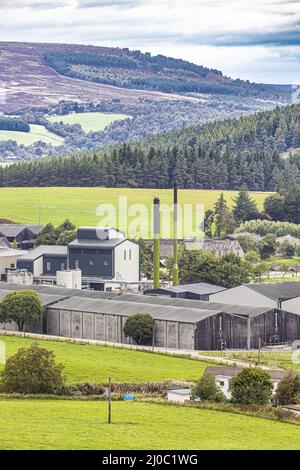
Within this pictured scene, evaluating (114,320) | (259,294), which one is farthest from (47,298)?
(259,294)

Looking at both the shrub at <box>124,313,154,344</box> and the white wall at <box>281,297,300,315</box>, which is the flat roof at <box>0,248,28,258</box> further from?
the shrub at <box>124,313,154,344</box>

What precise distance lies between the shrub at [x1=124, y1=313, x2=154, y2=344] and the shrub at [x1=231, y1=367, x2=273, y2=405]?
1953 centimetres

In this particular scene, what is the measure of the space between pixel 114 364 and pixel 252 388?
495 inches

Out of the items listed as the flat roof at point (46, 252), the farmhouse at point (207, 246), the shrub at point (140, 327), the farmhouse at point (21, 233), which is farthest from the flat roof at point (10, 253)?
the shrub at point (140, 327)

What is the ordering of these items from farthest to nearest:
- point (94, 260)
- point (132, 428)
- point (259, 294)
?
point (94, 260), point (259, 294), point (132, 428)

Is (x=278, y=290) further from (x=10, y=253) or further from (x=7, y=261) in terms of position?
(x=10, y=253)

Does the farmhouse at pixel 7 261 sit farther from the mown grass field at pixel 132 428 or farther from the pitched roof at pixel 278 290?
the mown grass field at pixel 132 428

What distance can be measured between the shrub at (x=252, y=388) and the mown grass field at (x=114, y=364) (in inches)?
280

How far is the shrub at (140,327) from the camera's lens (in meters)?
62.3

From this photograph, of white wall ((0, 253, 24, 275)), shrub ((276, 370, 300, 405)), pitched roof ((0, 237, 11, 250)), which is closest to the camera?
shrub ((276, 370, 300, 405))

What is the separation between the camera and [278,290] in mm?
71875

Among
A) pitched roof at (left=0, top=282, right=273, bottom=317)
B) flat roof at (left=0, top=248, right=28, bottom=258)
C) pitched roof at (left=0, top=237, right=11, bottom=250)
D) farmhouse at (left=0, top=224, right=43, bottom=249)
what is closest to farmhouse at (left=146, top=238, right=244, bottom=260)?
pitched roof at (left=0, top=237, right=11, bottom=250)

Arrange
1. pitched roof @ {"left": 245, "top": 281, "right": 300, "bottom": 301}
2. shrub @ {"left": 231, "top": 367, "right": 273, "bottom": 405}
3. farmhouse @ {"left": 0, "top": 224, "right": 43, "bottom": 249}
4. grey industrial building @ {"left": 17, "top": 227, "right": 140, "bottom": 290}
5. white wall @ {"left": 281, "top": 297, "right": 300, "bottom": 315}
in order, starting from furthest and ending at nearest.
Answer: farmhouse @ {"left": 0, "top": 224, "right": 43, "bottom": 249}, grey industrial building @ {"left": 17, "top": 227, "right": 140, "bottom": 290}, pitched roof @ {"left": 245, "top": 281, "right": 300, "bottom": 301}, white wall @ {"left": 281, "top": 297, "right": 300, "bottom": 315}, shrub @ {"left": 231, "top": 367, "right": 273, "bottom": 405}

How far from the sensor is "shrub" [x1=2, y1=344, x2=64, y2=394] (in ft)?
146
